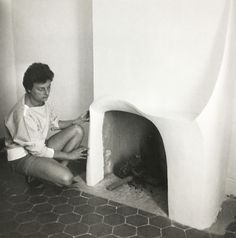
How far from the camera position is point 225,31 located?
5.97ft

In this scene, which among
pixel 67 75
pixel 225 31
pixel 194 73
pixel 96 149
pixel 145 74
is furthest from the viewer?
pixel 67 75

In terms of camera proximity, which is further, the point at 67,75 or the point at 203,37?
the point at 67,75

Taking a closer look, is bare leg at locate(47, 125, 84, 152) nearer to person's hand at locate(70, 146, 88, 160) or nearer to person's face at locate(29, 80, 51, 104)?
person's hand at locate(70, 146, 88, 160)

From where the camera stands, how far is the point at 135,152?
9.03 ft

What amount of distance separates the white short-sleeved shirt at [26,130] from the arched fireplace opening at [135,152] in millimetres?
437

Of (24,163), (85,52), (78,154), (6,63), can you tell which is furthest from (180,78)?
(6,63)

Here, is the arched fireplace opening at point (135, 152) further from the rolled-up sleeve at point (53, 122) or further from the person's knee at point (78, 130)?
the rolled-up sleeve at point (53, 122)

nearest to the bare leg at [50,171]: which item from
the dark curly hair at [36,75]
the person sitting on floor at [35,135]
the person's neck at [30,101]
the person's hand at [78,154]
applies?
the person sitting on floor at [35,135]

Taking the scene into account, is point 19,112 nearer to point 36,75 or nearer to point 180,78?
point 36,75

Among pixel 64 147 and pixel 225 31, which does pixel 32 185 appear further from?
pixel 225 31

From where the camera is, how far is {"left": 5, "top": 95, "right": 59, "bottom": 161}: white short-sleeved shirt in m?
2.28

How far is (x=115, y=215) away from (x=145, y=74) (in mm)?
871

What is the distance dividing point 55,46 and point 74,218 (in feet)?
4.51

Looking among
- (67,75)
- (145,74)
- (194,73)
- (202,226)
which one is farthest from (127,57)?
(202,226)
